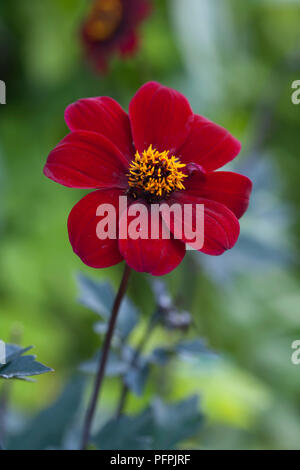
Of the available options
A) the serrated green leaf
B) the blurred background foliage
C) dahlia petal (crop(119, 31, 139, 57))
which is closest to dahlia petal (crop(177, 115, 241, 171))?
the serrated green leaf

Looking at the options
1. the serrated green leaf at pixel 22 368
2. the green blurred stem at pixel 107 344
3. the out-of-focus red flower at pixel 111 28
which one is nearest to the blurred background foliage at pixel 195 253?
the out-of-focus red flower at pixel 111 28

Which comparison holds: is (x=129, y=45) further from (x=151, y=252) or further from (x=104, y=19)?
(x=151, y=252)

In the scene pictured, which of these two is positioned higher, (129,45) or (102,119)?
(129,45)

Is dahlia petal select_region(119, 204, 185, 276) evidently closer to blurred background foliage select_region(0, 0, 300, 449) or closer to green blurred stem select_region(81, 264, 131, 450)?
green blurred stem select_region(81, 264, 131, 450)

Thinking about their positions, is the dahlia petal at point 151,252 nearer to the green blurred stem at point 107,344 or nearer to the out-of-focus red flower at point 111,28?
the green blurred stem at point 107,344

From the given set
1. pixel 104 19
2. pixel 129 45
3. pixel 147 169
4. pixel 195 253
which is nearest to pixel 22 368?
pixel 147 169
